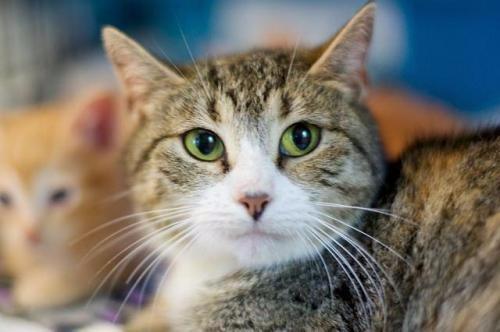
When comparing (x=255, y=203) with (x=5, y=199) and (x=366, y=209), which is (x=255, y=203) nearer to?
(x=366, y=209)

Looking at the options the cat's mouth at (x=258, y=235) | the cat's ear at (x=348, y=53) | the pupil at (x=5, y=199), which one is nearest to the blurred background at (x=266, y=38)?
the pupil at (x=5, y=199)

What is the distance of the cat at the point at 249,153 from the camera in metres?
1.04

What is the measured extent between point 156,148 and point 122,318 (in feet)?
1.43

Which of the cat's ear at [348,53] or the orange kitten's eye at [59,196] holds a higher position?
the cat's ear at [348,53]

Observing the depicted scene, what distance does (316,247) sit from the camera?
1.09 metres

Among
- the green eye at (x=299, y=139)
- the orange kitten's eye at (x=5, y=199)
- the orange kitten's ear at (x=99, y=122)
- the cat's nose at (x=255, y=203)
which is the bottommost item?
the cat's nose at (x=255, y=203)

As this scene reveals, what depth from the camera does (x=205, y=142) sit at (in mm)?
1121

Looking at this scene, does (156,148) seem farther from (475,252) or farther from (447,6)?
(447,6)

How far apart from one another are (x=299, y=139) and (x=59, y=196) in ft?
2.23

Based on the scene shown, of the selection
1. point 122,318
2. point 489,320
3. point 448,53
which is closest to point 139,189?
point 122,318

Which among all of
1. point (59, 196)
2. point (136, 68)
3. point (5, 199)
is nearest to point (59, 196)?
point (59, 196)

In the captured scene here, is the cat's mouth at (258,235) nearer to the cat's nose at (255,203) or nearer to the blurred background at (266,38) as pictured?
the cat's nose at (255,203)

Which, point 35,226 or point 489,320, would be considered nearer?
point 489,320

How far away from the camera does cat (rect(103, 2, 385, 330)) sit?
1.04 metres
